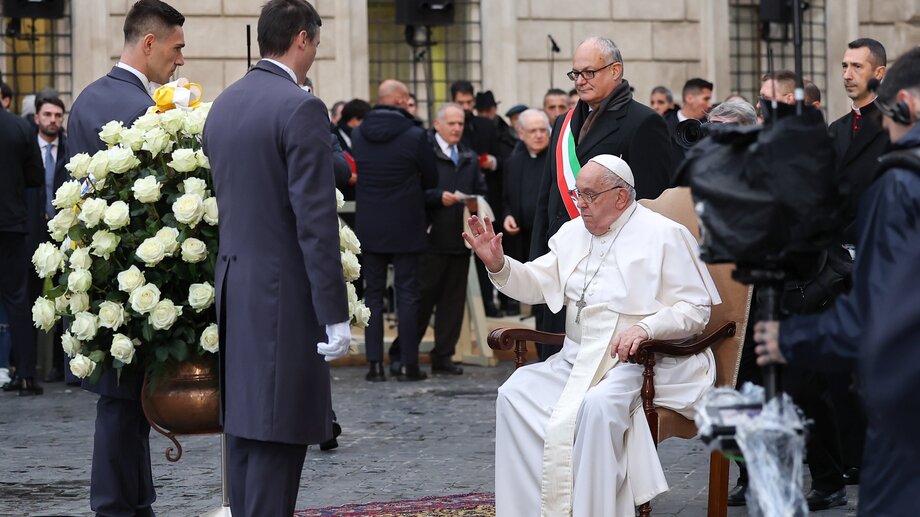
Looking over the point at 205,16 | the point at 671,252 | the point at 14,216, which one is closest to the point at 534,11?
the point at 205,16

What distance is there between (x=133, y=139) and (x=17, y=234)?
5822 mm

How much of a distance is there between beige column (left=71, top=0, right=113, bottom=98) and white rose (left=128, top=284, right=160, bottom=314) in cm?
1209

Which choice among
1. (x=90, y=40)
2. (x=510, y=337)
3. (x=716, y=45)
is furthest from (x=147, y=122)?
(x=716, y=45)

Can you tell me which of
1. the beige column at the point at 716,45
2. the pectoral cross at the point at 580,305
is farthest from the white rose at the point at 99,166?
the beige column at the point at 716,45

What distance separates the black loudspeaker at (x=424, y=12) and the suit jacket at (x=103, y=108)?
1116 cm

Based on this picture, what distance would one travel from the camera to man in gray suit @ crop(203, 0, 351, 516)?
16.6 ft

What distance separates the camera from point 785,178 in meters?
3.79

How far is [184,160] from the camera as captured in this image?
5.85 meters

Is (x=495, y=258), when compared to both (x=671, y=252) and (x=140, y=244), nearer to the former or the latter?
(x=671, y=252)

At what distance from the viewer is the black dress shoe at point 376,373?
1179cm

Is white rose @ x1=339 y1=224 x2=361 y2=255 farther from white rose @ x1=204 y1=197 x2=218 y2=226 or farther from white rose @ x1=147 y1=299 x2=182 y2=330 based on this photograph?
white rose @ x1=147 y1=299 x2=182 y2=330

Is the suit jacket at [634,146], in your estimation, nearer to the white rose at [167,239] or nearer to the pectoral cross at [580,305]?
the pectoral cross at [580,305]

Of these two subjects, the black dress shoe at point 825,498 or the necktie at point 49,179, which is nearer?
the black dress shoe at point 825,498

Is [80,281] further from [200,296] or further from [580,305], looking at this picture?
[580,305]
